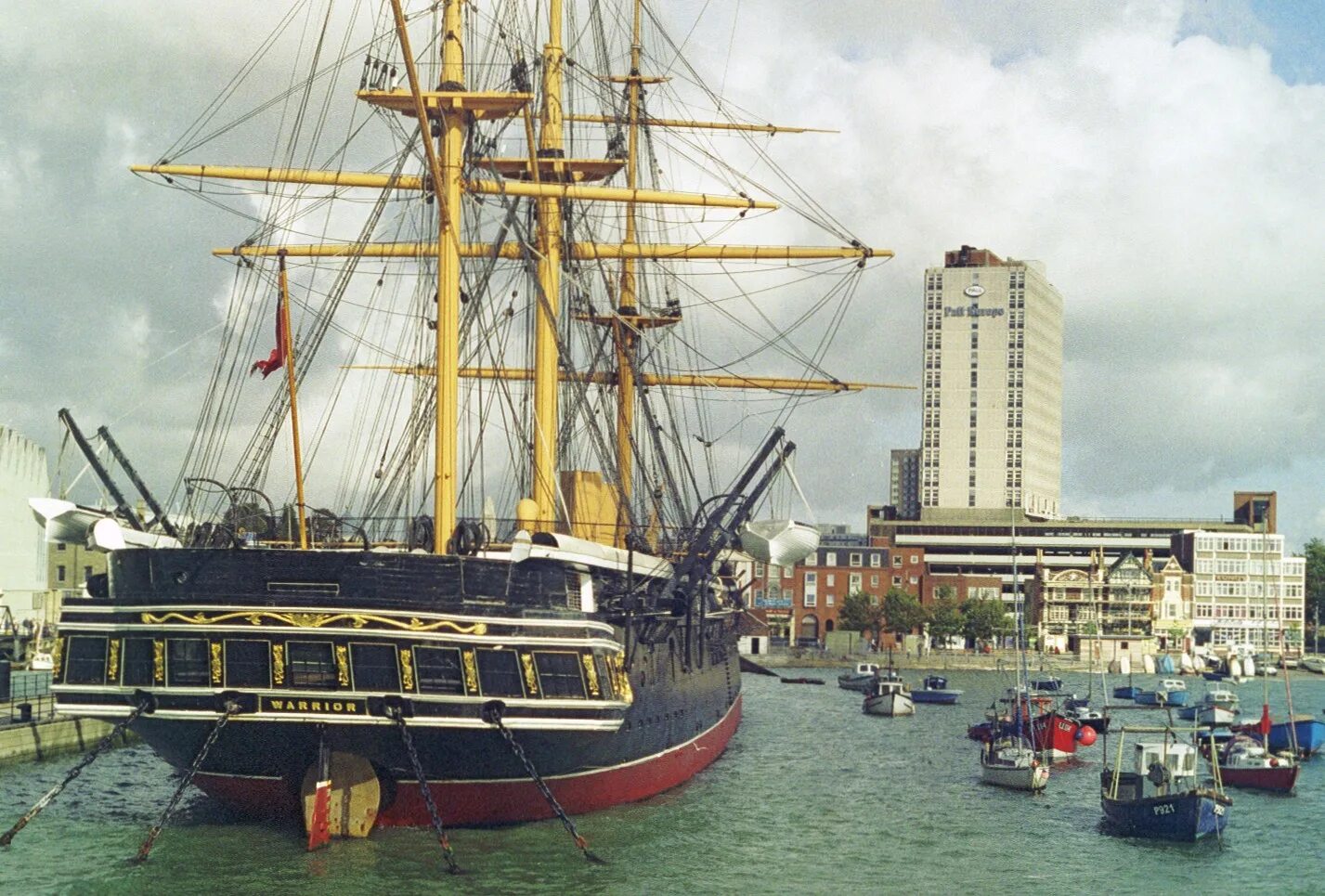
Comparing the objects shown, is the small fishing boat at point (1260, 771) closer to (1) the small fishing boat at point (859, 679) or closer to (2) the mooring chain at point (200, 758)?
(2) the mooring chain at point (200, 758)

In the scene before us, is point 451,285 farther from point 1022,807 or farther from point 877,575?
point 877,575

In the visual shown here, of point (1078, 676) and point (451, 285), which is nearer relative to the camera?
point (451, 285)

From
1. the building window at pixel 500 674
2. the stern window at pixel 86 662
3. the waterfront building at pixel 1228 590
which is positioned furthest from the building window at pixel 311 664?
the waterfront building at pixel 1228 590

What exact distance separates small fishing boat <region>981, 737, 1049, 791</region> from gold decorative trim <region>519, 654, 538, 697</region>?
25.9 meters

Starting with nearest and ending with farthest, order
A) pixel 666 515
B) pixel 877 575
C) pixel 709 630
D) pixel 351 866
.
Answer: pixel 351 866
pixel 709 630
pixel 666 515
pixel 877 575

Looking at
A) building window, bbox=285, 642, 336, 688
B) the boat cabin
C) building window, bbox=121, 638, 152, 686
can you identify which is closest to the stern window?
building window, bbox=121, 638, 152, 686

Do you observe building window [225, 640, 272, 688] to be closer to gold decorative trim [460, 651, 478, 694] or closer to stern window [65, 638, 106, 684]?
stern window [65, 638, 106, 684]

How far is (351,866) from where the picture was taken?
35188 mm

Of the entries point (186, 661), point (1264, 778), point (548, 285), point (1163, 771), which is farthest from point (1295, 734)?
point (186, 661)

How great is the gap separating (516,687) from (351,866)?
5.38 m

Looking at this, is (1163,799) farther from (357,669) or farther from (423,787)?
(357,669)

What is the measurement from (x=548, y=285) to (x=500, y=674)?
75.9ft

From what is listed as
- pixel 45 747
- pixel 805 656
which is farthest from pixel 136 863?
pixel 805 656

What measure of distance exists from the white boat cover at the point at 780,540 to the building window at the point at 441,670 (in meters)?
12.4
